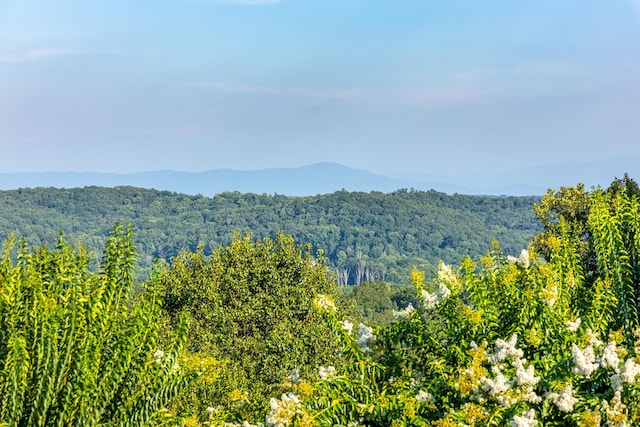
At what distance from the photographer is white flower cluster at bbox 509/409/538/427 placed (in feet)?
21.8

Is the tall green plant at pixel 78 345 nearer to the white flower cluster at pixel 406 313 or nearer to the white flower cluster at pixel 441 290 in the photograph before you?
the white flower cluster at pixel 406 313

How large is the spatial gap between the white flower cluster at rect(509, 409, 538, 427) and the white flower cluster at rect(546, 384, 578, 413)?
0.30 metres

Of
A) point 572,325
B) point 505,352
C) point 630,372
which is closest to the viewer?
point 630,372

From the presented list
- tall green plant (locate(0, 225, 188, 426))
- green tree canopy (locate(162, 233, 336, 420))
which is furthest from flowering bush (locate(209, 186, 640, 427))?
green tree canopy (locate(162, 233, 336, 420))

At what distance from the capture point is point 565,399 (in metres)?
7.10

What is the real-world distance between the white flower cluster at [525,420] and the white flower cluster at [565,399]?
0.30 metres

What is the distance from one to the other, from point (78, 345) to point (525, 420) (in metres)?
4.59

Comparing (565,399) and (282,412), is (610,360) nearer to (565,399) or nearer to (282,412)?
(565,399)

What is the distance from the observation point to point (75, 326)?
27.0 feet

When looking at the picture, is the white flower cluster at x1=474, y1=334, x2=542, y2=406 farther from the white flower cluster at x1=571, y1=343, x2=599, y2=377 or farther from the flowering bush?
the white flower cluster at x1=571, y1=343, x2=599, y2=377

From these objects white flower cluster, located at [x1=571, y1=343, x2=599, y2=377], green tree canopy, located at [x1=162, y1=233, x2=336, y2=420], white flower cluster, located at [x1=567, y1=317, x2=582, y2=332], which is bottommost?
green tree canopy, located at [x1=162, y1=233, x2=336, y2=420]

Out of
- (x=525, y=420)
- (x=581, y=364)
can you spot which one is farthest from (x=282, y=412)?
(x=581, y=364)

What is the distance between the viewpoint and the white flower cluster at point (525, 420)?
6.66 m

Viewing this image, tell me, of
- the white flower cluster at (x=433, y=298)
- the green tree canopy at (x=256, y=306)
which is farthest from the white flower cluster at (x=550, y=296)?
the green tree canopy at (x=256, y=306)
